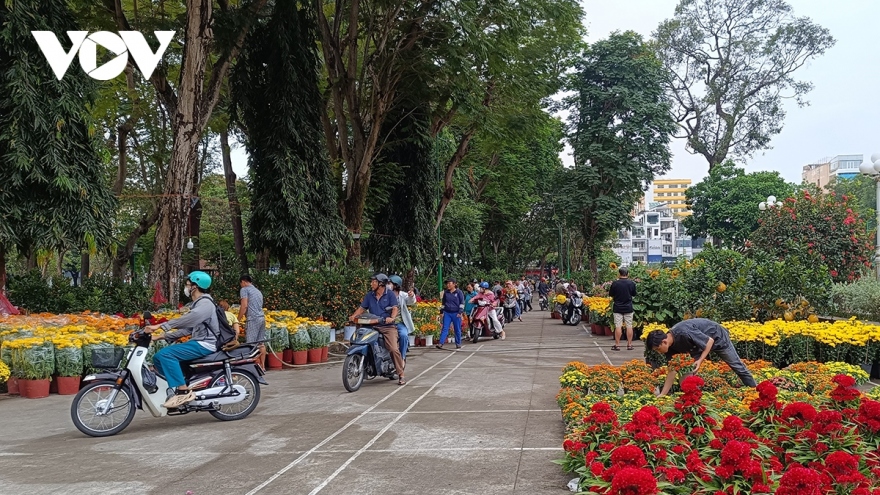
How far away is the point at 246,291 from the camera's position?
39.4 feet

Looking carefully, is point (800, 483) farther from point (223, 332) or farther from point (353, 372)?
point (353, 372)

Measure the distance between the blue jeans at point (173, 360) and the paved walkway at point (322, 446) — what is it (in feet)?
1.86

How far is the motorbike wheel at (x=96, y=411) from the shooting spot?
7727 mm

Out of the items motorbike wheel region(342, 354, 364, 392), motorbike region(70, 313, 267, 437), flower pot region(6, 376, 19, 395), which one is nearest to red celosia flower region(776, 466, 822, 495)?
motorbike region(70, 313, 267, 437)

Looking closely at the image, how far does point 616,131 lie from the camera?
40906 millimetres

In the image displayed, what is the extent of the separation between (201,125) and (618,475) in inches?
587

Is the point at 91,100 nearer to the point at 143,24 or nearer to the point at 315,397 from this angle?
the point at 143,24

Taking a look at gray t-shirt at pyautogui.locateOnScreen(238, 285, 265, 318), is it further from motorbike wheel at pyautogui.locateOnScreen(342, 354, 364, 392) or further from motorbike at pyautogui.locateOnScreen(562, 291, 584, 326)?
motorbike at pyautogui.locateOnScreen(562, 291, 584, 326)

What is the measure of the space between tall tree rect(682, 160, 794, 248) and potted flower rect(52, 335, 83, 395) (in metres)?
47.0

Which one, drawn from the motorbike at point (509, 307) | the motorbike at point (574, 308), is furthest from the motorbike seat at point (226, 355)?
the motorbike at point (509, 307)

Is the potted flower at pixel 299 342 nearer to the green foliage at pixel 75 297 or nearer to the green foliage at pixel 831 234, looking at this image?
the green foliage at pixel 75 297

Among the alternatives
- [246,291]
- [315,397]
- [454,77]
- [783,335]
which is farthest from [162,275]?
[783,335]

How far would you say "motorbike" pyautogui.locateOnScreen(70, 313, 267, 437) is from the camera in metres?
7.79

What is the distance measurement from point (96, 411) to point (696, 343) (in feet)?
20.4
